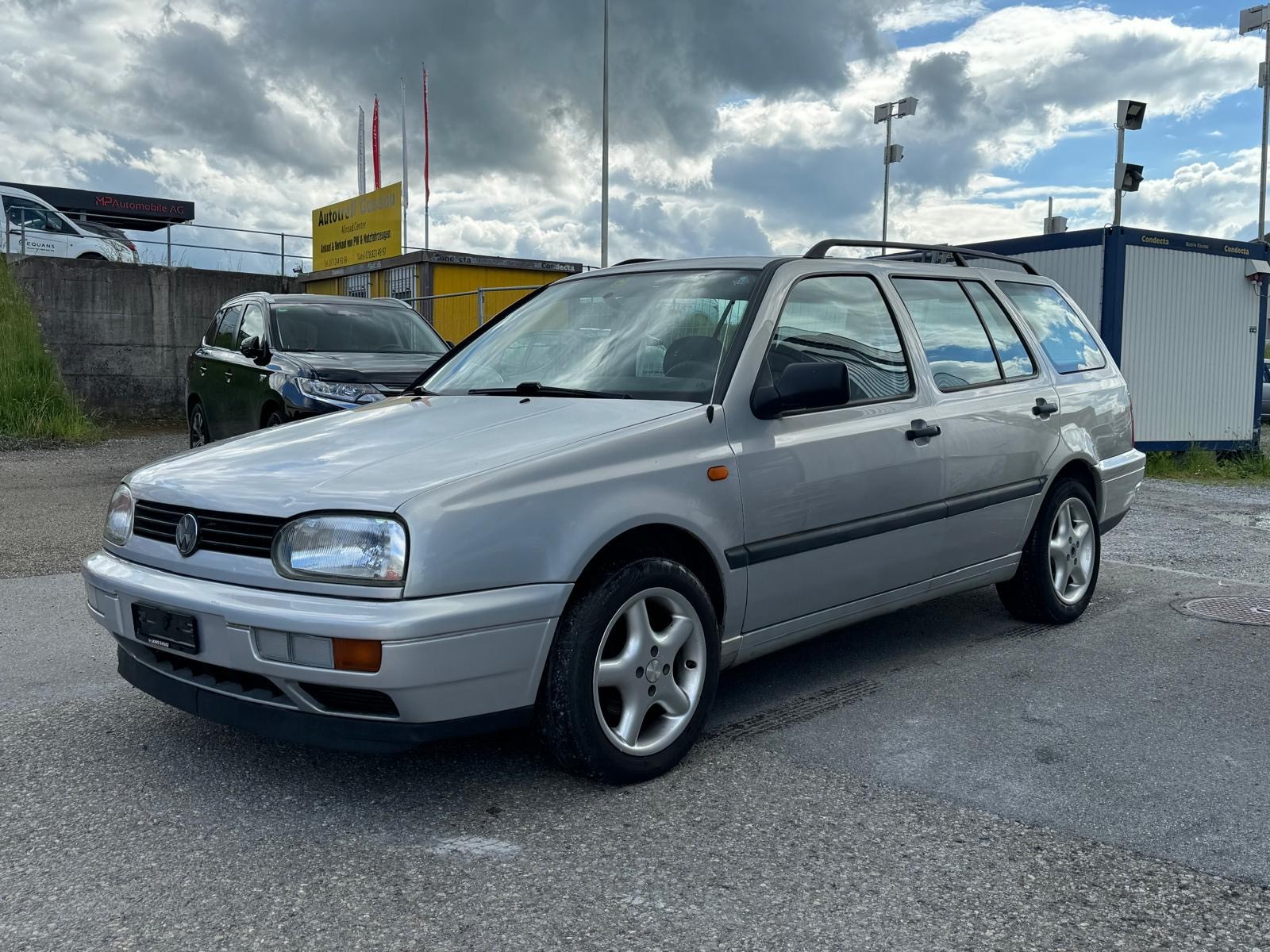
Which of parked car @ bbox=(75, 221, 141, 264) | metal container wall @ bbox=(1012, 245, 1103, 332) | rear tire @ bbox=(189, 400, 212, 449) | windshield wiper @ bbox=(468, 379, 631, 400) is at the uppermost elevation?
parked car @ bbox=(75, 221, 141, 264)

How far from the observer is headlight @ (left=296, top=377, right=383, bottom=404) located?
28.7ft

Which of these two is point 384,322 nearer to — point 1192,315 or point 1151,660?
point 1151,660

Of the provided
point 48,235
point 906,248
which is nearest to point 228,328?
point 906,248

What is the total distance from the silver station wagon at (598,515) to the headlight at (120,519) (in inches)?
0.7

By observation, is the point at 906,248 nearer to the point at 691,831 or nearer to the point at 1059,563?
the point at 1059,563

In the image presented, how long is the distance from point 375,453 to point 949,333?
8.75 feet

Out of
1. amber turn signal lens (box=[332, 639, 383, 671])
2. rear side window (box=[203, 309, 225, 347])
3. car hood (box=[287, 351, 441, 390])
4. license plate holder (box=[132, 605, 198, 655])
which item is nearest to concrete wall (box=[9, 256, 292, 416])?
rear side window (box=[203, 309, 225, 347])

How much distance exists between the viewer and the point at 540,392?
404 centimetres

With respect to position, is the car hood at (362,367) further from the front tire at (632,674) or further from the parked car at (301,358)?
the front tire at (632,674)

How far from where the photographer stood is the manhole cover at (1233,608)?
225 inches

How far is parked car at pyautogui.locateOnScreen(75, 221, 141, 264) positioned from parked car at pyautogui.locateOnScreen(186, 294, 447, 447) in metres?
9.73

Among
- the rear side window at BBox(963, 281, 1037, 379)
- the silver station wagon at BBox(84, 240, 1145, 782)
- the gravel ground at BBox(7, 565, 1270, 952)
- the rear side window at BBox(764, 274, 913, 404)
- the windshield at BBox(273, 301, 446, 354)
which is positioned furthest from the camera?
the windshield at BBox(273, 301, 446, 354)

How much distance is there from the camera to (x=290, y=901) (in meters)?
2.72

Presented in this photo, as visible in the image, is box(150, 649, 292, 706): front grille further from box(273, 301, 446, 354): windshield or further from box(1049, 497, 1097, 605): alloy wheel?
box(273, 301, 446, 354): windshield
